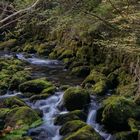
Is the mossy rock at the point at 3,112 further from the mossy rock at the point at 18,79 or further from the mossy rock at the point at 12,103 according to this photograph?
the mossy rock at the point at 18,79

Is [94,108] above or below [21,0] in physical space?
below

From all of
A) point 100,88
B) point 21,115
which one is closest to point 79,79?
point 100,88

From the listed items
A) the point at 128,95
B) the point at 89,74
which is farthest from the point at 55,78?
the point at 128,95

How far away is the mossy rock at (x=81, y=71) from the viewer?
47.2 feet

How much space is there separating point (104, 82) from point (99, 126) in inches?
116

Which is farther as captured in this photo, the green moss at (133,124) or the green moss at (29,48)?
the green moss at (29,48)

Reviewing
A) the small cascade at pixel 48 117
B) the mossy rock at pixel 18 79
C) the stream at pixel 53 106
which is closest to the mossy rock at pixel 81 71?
A: the stream at pixel 53 106

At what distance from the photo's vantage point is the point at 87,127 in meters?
8.73

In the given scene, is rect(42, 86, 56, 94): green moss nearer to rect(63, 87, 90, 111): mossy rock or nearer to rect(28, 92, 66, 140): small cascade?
rect(28, 92, 66, 140): small cascade

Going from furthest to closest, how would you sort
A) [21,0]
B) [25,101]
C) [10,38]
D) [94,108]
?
[10,38], [21,0], [25,101], [94,108]

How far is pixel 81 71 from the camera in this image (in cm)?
1441

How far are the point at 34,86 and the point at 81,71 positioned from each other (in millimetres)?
2748

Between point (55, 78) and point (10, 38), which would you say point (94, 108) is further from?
point (10, 38)

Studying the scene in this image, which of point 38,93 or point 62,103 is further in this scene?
point 38,93
